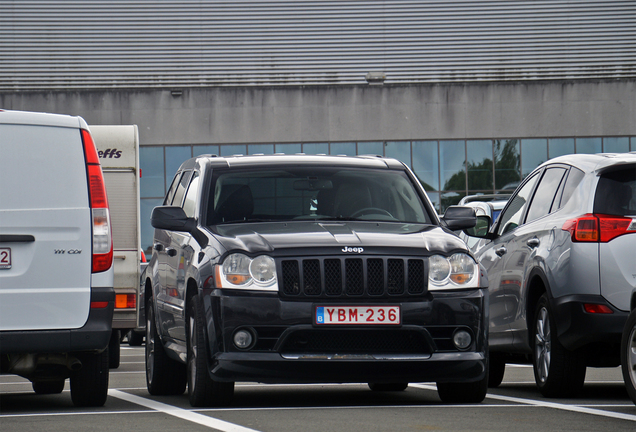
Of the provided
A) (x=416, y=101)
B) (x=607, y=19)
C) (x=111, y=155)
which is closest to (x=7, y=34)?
(x=416, y=101)

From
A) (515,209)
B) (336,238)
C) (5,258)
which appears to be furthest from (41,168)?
(515,209)

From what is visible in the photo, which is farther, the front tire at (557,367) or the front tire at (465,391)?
the front tire at (557,367)

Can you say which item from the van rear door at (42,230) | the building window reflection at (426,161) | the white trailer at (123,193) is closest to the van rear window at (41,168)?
the van rear door at (42,230)

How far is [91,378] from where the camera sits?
320 inches

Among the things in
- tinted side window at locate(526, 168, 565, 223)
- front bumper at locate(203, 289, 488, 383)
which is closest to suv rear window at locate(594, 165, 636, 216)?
tinted side window at locate(526, 168, 565, 223)

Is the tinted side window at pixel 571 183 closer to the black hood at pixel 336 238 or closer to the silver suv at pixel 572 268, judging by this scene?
the silver suv at pixel 572 268

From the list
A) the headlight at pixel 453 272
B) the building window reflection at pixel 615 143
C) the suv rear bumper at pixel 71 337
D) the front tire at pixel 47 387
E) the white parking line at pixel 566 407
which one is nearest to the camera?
the white parking line at pixel 566 407

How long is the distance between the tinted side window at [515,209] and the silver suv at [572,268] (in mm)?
42

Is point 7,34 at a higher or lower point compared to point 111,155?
higher

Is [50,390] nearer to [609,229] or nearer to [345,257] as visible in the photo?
[345,257]

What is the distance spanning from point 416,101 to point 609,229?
104 feet

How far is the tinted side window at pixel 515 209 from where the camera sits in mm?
9750

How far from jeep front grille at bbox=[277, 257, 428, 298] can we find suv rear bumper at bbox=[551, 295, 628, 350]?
127 centimetres

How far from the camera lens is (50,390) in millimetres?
9945
